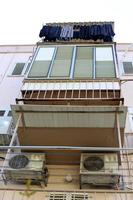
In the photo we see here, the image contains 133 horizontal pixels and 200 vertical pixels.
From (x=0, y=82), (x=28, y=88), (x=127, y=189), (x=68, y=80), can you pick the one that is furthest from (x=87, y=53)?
(x=127, y=189)

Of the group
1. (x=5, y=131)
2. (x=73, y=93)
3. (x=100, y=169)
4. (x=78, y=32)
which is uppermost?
(x=78, y=32)

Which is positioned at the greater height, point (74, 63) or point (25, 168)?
point (74, 63)

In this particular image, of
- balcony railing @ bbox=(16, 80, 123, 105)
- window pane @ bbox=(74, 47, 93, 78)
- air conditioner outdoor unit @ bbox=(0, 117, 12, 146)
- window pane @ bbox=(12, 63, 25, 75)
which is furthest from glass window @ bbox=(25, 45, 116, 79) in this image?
window pane @ bbox=(12, 63, 25, 75)

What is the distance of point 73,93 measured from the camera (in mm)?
8531

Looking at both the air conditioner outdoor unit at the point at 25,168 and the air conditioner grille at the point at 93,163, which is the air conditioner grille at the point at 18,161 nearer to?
the air conditioner outdoor unit at the point at 25,168

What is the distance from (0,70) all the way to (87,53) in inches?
154

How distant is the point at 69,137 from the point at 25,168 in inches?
50.2

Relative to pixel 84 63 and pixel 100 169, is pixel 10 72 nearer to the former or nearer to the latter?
pixel 84 63

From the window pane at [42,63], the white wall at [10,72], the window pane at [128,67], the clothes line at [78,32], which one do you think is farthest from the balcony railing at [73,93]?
the window pane at [128,67]

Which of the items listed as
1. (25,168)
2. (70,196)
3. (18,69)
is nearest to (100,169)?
(70,196)

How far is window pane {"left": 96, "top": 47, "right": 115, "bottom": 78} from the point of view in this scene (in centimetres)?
918

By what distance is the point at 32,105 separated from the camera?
26.7 feet

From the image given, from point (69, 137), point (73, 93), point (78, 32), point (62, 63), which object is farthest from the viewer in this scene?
point (78, 32)

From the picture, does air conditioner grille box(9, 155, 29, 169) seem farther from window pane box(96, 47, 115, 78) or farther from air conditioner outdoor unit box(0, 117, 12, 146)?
window pane box(96, 47, 115, 78)
